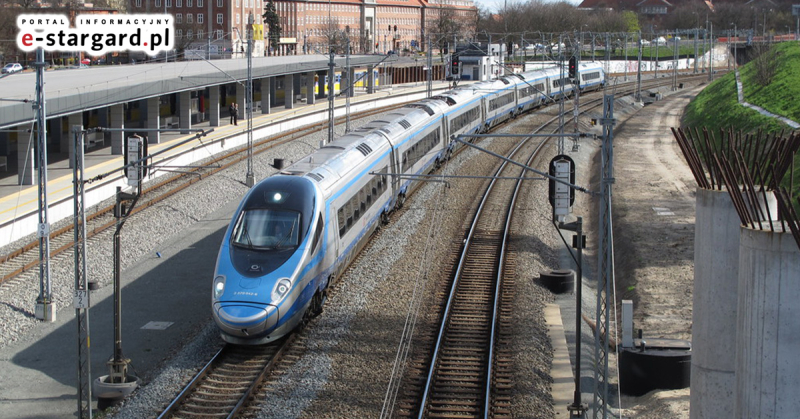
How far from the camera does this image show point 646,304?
2108cm

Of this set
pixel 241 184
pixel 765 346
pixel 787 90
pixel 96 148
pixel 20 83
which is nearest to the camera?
pixel 765 346

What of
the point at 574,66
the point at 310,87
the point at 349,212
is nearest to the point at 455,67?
the point at 574,66

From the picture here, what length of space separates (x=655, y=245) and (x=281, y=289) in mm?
13634

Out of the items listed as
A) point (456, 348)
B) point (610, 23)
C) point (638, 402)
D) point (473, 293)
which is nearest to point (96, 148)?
point (473, 293)

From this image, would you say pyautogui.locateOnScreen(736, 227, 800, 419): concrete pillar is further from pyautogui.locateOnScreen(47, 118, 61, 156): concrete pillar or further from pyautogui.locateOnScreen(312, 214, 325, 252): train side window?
pyautogui.locateOnScreen(47, 118, 61, 156): concrete pillar

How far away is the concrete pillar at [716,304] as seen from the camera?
12609mm

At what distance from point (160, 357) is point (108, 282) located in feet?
17.9

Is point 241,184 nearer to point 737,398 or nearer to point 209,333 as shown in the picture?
point 209,333

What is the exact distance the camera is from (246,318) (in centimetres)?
1574

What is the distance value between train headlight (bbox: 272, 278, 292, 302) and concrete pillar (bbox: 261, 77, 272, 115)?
133 feet

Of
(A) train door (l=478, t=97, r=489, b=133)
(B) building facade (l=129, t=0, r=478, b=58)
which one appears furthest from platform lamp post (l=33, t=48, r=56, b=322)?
(B) building facade (l=129, t=0, r=478, b=58)

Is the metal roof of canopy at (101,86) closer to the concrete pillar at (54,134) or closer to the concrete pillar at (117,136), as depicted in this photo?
the concrete pillar at (117,136)

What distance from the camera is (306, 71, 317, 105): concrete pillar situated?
6419 cm

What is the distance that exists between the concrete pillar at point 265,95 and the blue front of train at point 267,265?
126ft
